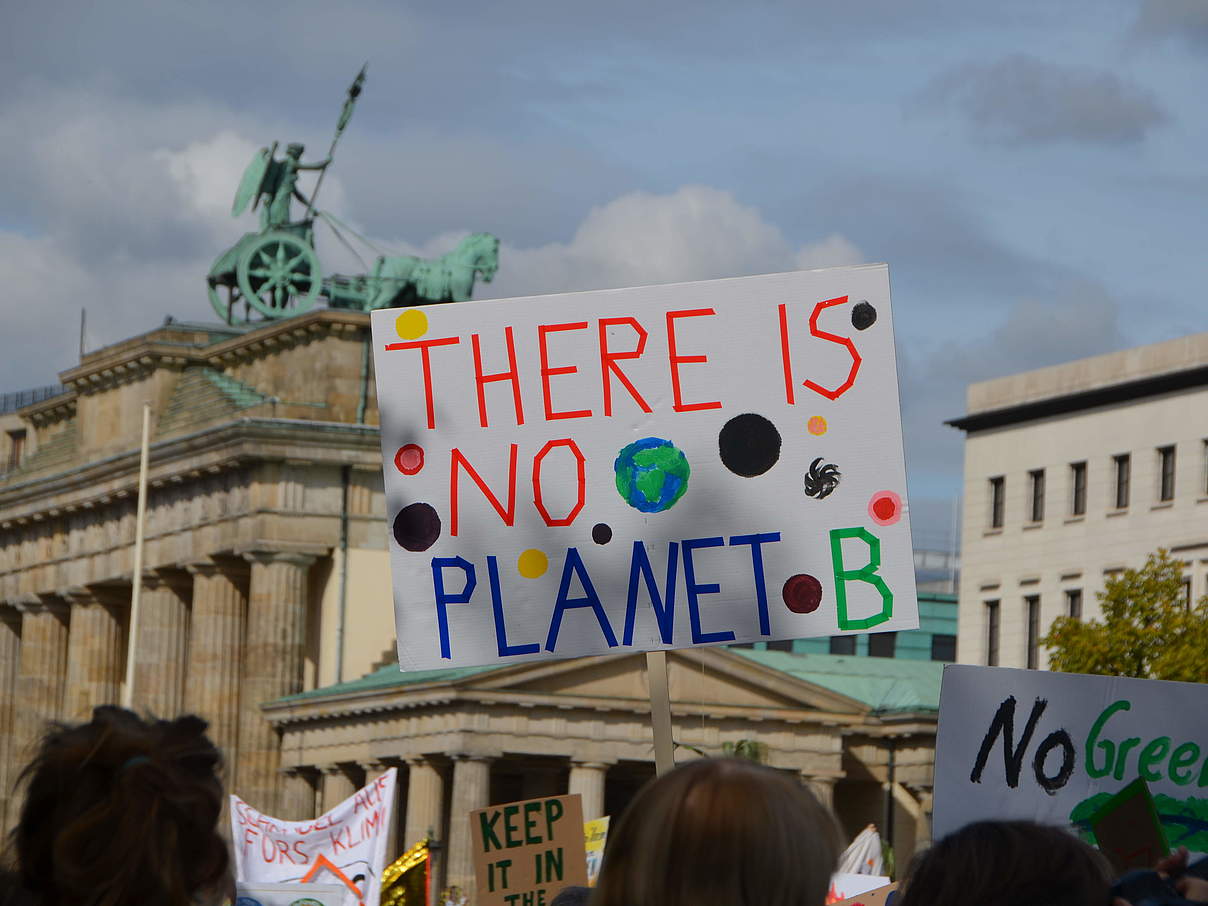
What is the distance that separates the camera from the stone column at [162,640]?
8569 centimetres

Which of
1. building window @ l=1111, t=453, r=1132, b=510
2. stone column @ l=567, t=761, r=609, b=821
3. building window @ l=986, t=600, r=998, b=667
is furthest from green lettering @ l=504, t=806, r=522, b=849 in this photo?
building window @ l=986, t=600, r=998, b=667

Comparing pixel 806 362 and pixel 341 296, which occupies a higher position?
pixel 341 296

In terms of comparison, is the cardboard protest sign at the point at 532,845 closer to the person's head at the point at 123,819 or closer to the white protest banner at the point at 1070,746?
the white protest banner at the point at 1070,746

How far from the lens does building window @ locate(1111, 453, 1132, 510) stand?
8238 centimetres

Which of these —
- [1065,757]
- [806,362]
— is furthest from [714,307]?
[1065,757]

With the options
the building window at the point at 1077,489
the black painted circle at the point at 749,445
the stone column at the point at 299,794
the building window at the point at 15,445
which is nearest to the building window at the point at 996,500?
the building window at the point at 1077,489

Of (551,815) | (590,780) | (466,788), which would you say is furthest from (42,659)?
(551,815)

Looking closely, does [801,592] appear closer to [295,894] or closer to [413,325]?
[413,325]

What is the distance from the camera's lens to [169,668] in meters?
86.2

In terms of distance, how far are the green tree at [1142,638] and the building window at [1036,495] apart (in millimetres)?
29806

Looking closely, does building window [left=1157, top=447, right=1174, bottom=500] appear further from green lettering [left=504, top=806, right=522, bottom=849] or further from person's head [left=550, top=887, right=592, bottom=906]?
person's head [left=550, top=887, right=592, bottom=906]

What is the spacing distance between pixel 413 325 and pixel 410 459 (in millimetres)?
566

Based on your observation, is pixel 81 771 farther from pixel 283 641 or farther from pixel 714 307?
pixel 283 641

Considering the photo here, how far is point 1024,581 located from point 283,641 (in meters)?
23.0
